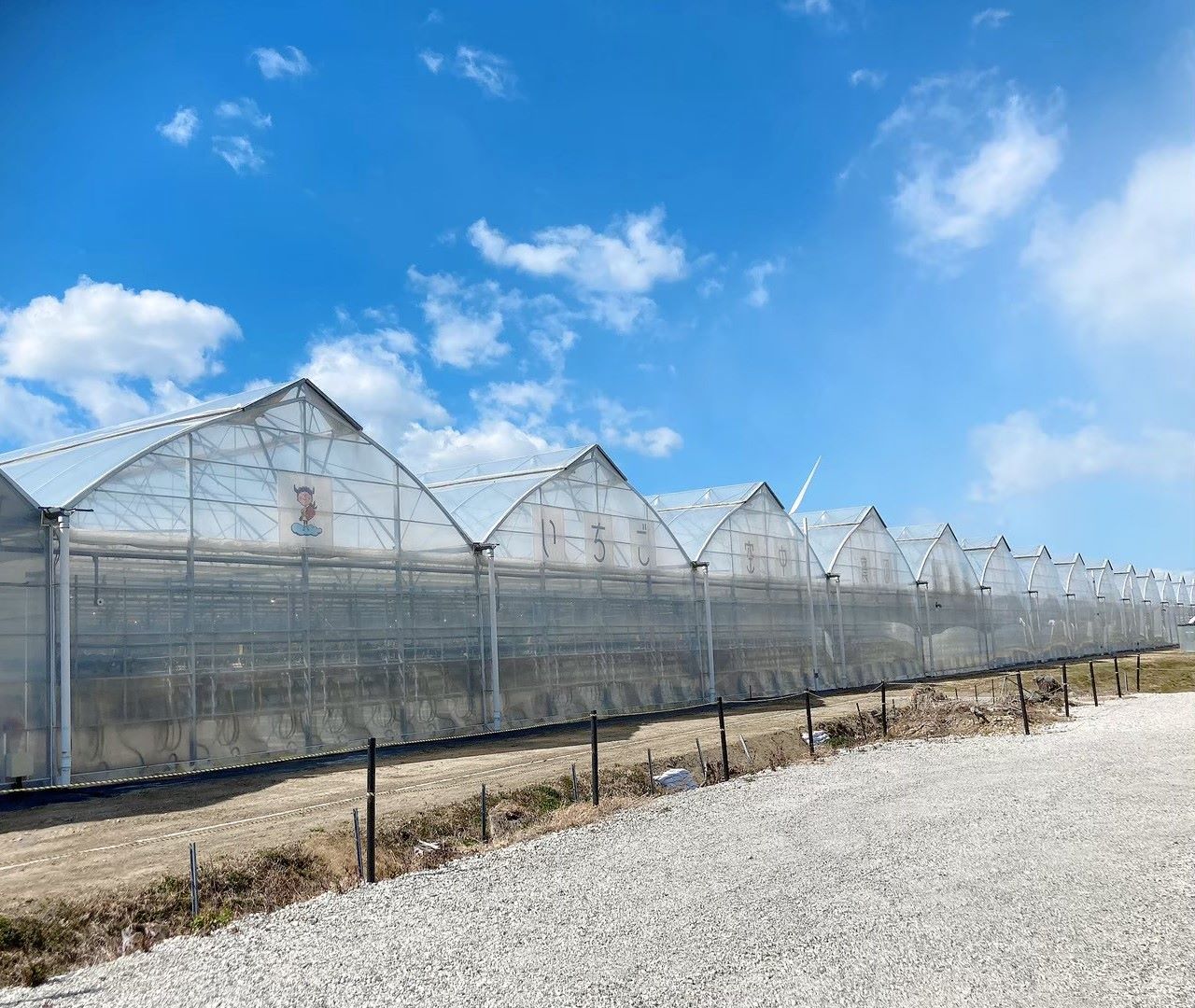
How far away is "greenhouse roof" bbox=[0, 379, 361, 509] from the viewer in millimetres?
19547

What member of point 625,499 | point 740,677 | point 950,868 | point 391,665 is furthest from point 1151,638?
point 950,868

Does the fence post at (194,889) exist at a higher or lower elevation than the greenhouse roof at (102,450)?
lower

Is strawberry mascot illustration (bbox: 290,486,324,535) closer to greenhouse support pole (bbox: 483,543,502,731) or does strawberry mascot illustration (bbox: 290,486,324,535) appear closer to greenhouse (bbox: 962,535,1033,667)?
greenhouse support pole (bbox: 483,543,502,731)

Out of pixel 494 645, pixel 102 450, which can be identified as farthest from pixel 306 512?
pixel 494 645

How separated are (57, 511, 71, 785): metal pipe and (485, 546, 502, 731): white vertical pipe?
10.7 m

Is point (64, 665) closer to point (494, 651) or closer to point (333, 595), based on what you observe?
point (333, 595)

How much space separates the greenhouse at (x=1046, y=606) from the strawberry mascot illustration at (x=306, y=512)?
51.0 metres

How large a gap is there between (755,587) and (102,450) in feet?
76.7

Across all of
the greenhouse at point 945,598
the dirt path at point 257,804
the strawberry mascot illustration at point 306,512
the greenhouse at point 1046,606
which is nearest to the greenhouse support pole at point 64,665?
the dirt path at point 257,804

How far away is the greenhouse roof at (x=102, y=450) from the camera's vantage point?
19.5 meters

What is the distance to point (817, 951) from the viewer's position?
28.0 feet

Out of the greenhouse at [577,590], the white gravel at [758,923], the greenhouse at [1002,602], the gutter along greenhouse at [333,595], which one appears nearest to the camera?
the white gravel at [758,923]

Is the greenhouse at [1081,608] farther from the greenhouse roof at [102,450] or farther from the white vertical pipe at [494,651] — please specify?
the greenhouse roof at [102,450]

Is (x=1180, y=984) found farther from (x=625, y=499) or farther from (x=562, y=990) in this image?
(x=625, y=499)
